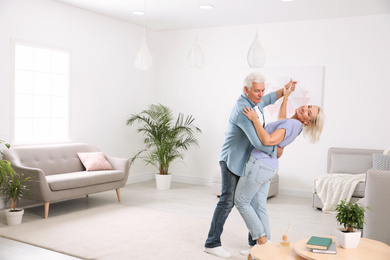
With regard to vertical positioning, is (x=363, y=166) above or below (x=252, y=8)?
below

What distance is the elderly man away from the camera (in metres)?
3.16

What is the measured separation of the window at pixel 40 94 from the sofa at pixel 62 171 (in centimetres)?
35

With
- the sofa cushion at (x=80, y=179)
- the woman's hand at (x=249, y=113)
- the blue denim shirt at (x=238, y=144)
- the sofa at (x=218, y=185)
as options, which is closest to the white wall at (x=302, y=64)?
the sofa at (x=218, y=185)

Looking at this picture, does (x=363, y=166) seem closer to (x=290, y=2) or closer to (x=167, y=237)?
(x=290, y=2)

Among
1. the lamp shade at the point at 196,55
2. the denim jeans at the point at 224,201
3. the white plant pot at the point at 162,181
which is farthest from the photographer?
the white plant pot at the point at 162,181

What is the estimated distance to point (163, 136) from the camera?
671cm

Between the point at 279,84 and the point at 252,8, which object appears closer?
the point at 252,8

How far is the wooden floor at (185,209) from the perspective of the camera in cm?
367

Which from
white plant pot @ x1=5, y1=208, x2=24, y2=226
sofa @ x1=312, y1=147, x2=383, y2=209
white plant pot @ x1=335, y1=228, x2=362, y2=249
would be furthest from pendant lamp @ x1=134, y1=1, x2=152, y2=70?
sofa @ x1=312, y1=147, x2=383, y2=209

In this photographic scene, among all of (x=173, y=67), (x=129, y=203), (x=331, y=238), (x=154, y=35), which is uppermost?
(x=154, y=35)

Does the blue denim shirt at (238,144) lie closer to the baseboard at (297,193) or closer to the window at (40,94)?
the window at (40,94)

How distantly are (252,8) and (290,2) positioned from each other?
571 millimetres

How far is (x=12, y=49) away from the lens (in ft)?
16.8

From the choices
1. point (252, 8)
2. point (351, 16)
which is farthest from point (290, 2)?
point (351, 16)
